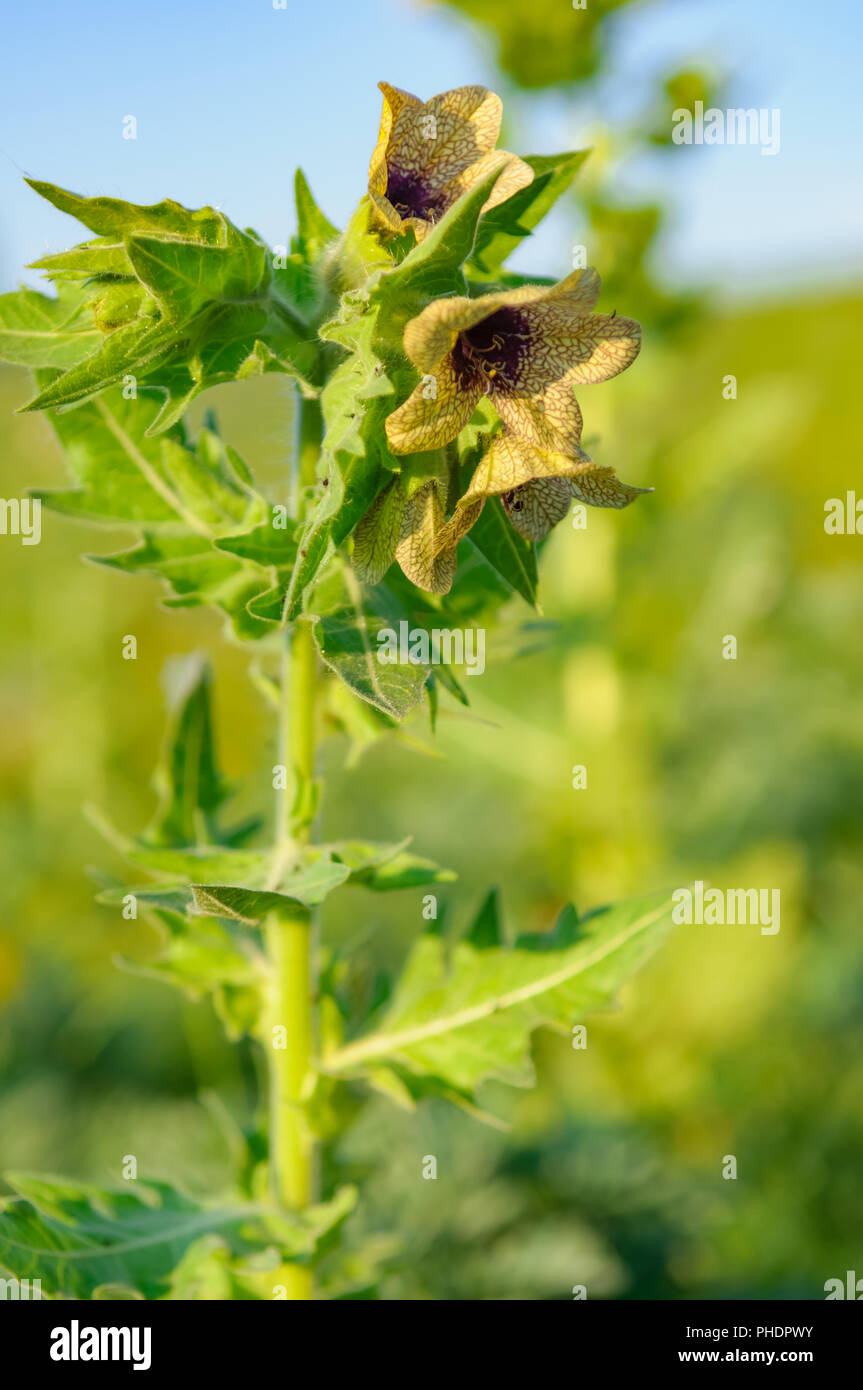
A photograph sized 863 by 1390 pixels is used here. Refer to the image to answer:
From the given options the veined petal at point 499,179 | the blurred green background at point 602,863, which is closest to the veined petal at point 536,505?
the veined petal at point 499,179

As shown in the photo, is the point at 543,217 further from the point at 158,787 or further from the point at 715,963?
the point at 715,963

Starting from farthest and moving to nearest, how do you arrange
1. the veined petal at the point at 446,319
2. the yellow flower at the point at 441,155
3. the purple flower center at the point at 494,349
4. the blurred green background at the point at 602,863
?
1. the blurred green background at the point at 602,863
2. the yellow flower at the point at 441,155
3. the purple flower center at the point at 494,349
4. the veined petal at the point at 446,319

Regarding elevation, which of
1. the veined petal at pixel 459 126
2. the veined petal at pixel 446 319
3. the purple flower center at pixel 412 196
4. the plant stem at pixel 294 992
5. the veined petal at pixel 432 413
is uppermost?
the veined petal at pixel 459 126

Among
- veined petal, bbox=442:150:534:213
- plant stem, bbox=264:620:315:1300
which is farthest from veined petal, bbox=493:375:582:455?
plant stem, bbox=264:620:315:1300

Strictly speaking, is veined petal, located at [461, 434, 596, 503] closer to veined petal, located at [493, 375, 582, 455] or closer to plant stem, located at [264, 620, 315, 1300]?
veined petal, located at [493, 375, 582, 455]

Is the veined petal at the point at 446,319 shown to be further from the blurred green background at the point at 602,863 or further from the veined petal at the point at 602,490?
the blurred green background at the point at 602,863
